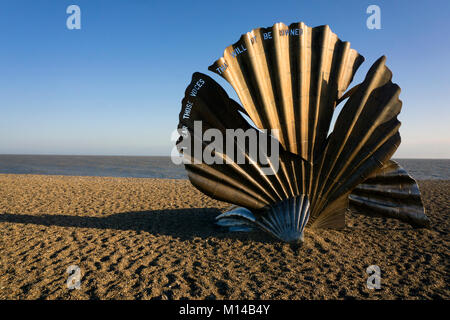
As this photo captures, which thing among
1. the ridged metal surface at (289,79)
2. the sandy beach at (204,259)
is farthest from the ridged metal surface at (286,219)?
the ridged metal surface at (289,79)

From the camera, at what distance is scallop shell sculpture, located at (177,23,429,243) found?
5.19m

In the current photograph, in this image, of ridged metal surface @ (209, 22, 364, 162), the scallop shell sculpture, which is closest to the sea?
the scallop shell sculpture

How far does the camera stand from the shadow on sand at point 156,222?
20.1 ft

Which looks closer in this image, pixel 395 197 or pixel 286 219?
pixel 286 219

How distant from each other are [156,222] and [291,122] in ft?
15.5

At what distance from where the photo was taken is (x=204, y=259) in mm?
4789

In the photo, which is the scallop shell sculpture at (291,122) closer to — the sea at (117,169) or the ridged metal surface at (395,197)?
the ridged metal surface at (395,197)

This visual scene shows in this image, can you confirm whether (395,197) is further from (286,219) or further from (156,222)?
(156,222)

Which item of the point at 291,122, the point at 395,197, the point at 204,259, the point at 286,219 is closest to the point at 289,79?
the point at 291,122

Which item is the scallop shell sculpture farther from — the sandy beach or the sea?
the sea

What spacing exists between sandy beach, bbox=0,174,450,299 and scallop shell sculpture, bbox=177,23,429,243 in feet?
2.94
